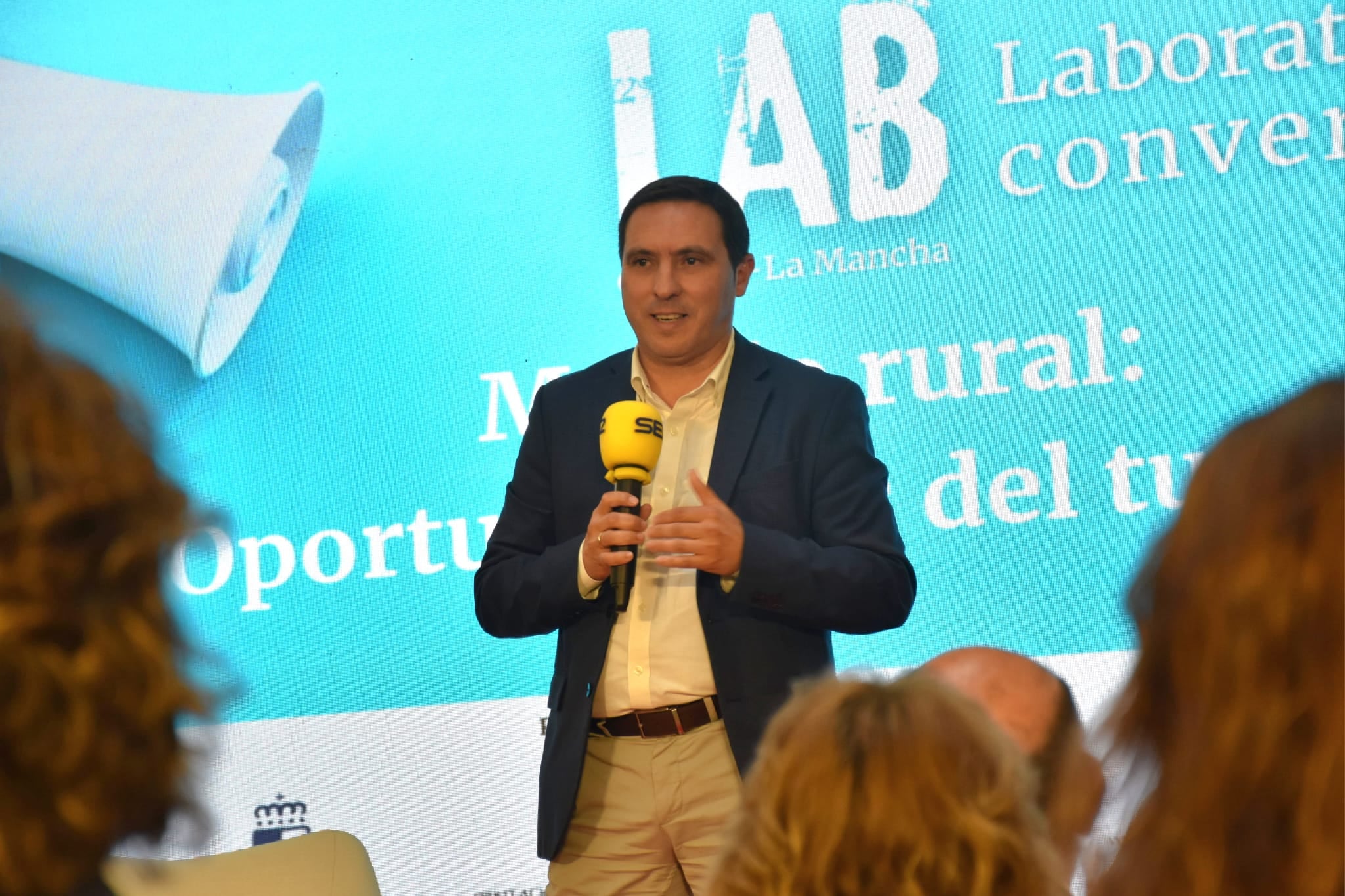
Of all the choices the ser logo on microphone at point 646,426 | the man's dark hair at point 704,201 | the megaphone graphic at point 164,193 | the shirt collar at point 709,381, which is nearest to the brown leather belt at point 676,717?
the ser logo on microphone at point 646,426

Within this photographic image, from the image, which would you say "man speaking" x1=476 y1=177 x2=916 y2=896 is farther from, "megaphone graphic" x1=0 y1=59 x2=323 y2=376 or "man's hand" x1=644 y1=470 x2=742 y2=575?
"megaphone graphic" x1=0 y1=59 x2=323 y2=376

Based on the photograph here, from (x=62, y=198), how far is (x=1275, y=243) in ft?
10.6

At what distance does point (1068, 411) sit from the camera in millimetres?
3562

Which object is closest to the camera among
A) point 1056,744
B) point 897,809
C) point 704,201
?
point 897,809

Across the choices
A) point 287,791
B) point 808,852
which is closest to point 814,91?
point 287,791

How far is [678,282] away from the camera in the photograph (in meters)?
2.80

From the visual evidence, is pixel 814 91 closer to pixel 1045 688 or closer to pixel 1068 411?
pixel 1068 411

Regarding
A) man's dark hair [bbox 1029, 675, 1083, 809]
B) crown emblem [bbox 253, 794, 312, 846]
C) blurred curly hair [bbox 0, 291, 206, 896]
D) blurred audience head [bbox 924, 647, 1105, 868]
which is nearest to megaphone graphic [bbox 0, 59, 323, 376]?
crown emblem [bbox 253, 794, 312, 846]

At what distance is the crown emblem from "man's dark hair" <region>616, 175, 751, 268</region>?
5.90 feet

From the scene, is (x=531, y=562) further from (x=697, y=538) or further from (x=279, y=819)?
(x=279, y=819)

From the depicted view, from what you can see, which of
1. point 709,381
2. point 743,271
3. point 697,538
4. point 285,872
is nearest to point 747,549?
point 697,538

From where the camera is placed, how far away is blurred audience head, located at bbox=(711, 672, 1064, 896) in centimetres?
108

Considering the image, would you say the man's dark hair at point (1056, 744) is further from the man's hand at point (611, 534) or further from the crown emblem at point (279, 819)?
the crown emblem at point (279, 819)

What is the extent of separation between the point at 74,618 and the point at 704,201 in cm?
228
